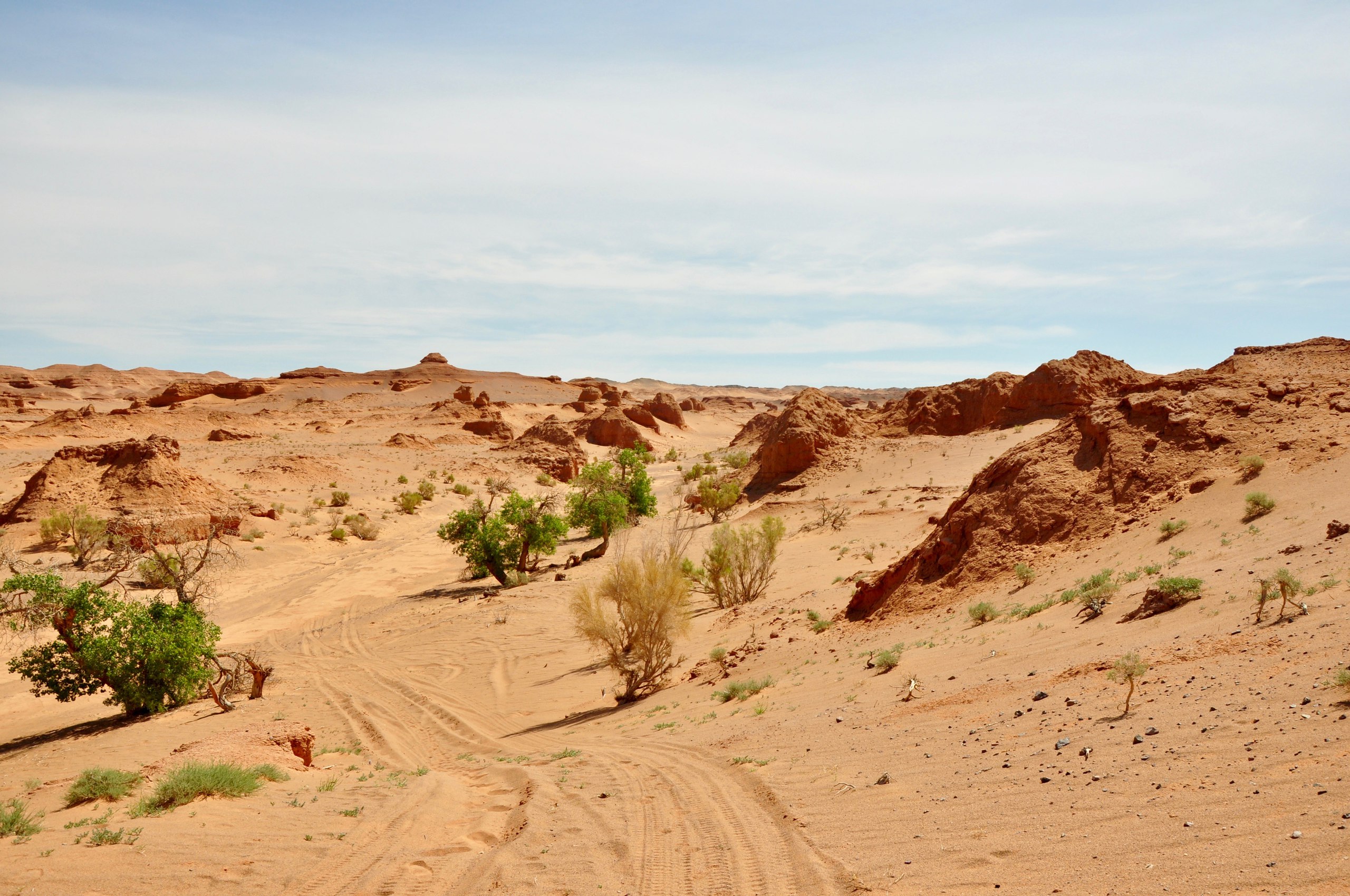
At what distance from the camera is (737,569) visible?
17625 mm

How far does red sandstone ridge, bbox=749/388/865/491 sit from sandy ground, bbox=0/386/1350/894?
53.3ft

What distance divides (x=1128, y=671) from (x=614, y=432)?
163ft


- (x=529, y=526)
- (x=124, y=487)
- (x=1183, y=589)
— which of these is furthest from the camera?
(x=124, y=487)

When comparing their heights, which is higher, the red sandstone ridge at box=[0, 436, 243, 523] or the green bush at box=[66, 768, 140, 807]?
the red sandstone ridge at box=[0, 436, 243, 523]

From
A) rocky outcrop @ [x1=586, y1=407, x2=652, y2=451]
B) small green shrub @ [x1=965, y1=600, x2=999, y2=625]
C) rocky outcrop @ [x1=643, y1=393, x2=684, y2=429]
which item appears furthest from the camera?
rocky outcrop @ [x1=643, y1=393, x2=684, y2=429]

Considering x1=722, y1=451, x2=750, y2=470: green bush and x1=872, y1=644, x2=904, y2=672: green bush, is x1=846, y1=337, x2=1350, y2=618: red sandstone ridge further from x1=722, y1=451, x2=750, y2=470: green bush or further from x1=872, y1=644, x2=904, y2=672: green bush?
x1=722, y1=451, x2=750, y2=470: green bush

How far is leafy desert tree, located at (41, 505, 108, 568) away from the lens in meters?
22.7

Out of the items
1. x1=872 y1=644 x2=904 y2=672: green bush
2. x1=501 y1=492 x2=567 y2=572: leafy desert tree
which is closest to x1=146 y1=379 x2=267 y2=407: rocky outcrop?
x1=501 y1=492 x2=567 y2=572: leafy desert tree

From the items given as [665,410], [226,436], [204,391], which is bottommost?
[226,436]

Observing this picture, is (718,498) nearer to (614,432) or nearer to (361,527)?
(361,527)

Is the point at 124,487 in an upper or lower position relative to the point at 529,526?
upper

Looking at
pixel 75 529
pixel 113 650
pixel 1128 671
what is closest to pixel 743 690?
pixel 1128 671

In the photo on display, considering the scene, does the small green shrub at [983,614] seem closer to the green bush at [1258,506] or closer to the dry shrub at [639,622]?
the green bush at [1258,506]

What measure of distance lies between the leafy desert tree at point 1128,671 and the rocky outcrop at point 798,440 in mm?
24601
